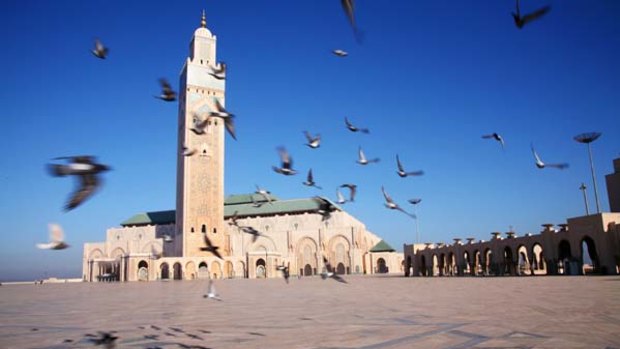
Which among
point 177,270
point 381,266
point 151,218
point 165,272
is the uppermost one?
point 151,218

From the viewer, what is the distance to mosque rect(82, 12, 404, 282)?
64625 mm

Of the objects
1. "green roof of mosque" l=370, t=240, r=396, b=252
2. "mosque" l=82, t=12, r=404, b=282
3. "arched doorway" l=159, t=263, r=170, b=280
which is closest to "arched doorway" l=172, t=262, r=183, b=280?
"mosque" l=82, t=12, r=404, b=282

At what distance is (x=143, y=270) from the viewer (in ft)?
206

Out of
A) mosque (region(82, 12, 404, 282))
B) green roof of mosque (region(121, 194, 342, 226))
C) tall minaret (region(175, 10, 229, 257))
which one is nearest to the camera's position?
mosque (region(82, 12, 404, 282))

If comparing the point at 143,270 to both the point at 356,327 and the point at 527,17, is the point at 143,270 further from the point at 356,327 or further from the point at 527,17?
the point at 527,17

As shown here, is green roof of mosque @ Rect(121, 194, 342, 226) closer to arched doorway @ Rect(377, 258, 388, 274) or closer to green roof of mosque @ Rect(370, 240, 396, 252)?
green roof of mosque @ Rect(370, 240, 396, 252)

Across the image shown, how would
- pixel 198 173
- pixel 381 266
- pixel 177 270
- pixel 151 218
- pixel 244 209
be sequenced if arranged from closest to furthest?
pixel 177 270
pixel 198 173
pixel 381 266
pixel 244 209
pixel 151 218

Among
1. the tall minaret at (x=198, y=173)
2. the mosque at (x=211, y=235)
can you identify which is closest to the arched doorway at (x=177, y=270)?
Result: the mosque at (x=211, y=235)

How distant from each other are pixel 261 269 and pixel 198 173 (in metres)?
16.0

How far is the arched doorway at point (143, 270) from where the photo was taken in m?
62.2

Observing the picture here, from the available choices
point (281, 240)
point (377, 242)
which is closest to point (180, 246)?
point (281, 240)

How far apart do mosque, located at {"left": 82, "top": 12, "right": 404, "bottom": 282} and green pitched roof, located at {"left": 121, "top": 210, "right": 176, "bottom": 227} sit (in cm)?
30

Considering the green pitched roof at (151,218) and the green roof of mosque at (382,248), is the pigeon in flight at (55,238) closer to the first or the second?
the green roof of mosque at (382,248)

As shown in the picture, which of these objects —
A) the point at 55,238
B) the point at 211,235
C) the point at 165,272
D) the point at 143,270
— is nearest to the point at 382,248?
the point at 211,235
